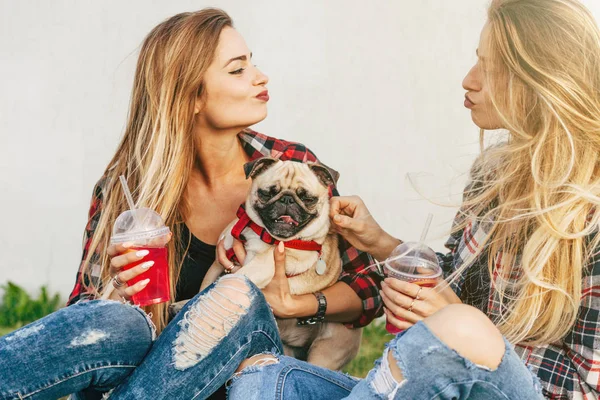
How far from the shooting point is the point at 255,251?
2572mm

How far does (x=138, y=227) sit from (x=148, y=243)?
0.07 meters

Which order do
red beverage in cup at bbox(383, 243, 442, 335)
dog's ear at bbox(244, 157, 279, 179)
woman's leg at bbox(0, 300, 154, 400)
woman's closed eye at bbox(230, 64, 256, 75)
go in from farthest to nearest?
1. woman's closed eye at bbox(230, 64, 256, 75)
2. dog's ear at bbox(244, 157, 279, 179)
3. red beverage in cup at bbox(383, 243, 442, 335)
4. woman's leg at bbox(0, 300, 154, 400)

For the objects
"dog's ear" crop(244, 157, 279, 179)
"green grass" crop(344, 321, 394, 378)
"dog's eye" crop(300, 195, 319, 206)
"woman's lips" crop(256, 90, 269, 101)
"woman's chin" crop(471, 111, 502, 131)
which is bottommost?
"green grass" crop(344, 321, 394, 378)

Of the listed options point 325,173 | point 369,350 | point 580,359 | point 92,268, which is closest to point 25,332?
point 92,268

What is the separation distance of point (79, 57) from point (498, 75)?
93.4 inches

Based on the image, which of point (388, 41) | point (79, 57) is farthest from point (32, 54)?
point (388, 41)

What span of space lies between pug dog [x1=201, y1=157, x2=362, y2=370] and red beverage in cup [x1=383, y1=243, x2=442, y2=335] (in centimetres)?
54

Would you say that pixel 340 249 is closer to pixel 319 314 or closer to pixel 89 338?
pixel 319 314

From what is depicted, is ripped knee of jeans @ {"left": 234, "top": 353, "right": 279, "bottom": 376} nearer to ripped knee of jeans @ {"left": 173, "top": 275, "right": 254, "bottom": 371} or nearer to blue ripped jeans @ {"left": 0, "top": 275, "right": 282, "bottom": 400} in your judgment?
blue ripped jeans @ {"left": 0, "top": 275, "right": 282, "bottom": 400}

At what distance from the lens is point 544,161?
1.99 metres

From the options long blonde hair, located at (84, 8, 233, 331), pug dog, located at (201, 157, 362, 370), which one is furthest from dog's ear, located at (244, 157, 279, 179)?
long blonde hair, located at (84, 8, 233, 331)

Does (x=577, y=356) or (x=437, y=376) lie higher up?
(x=437, y=376)

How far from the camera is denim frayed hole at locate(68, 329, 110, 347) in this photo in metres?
1.81

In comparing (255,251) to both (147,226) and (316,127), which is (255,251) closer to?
(147,226)
